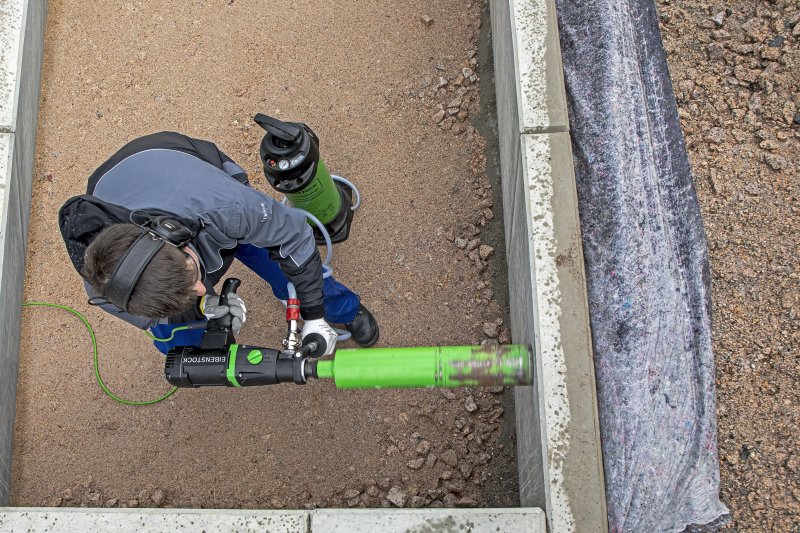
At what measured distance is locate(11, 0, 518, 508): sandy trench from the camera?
10.1 feet

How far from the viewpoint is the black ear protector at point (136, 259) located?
194cm

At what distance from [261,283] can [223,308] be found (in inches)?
42.0

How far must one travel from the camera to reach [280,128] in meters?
2.69

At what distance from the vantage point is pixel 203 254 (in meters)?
2.28

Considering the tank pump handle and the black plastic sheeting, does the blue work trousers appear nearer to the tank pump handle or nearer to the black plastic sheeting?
the tank pump handle

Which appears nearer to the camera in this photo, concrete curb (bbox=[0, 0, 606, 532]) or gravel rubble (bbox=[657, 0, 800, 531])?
concrete curb (bbox=[0, 0, 606, 532])

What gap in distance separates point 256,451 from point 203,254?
1.28 m

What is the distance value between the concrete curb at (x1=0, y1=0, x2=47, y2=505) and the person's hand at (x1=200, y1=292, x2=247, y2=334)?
132cm

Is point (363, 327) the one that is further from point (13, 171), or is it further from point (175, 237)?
point (13, 171)

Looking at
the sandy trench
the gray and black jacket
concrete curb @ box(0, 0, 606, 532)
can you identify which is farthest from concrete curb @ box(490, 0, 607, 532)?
the gray and black jacket

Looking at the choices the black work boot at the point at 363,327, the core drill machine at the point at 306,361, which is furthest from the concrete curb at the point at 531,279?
→ the black work boot at the point at 363,327

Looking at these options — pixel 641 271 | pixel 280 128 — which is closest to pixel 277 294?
pixel 280 128

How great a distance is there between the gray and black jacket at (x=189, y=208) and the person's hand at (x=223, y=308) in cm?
8

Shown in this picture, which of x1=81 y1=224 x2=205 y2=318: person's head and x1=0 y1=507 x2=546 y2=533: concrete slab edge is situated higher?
x1=81 y1=224 x2=205 y2=318: person's head
